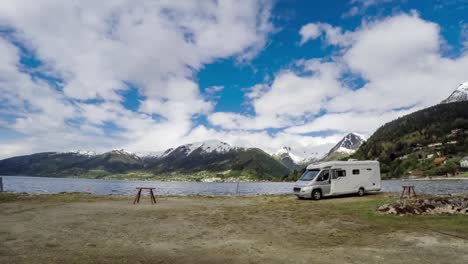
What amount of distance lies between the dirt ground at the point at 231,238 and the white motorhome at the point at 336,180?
10111 millimetres

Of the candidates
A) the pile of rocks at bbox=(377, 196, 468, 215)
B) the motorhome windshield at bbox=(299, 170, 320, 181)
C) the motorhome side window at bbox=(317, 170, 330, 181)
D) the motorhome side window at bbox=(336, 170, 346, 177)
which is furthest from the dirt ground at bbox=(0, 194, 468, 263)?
the motorhome side window at bbox=(336, 170, 346, 177)

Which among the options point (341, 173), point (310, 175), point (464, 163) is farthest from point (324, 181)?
point (464, 163)

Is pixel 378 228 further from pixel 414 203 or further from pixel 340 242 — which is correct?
pixel 414 203

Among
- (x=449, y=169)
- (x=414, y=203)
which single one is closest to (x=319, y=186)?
(x=414, y=203)

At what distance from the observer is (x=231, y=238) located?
1417cm

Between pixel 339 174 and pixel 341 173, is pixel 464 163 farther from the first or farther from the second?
pixel 339 174

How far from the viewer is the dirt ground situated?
Answer: 10.8 meters

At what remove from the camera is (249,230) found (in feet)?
53.0

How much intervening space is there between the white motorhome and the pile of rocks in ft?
35.5

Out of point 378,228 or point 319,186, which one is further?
point 319,186

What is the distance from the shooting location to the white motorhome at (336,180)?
1256 inches

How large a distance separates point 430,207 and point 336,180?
12656 mm

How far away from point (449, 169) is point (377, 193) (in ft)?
590

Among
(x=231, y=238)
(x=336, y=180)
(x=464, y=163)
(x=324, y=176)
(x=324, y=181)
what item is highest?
(x=464, y=163)
